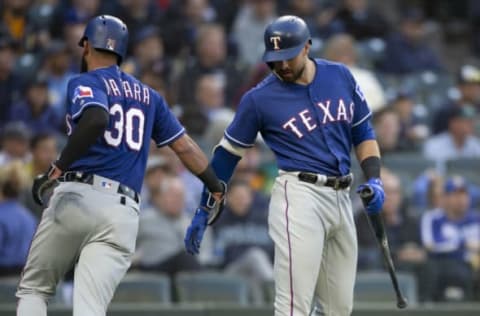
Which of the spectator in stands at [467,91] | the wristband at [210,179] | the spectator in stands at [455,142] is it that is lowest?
the spectator in stands at [455,142]

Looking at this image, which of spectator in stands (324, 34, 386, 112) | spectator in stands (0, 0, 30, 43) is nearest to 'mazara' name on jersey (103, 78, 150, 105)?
spectator in stands (324, 34, 386, 112)

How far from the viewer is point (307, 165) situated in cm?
685

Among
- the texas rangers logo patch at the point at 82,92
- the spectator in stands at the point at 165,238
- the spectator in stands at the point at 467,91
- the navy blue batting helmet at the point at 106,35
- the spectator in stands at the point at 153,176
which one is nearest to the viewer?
the texas rangers logo patch at the point at 82,92

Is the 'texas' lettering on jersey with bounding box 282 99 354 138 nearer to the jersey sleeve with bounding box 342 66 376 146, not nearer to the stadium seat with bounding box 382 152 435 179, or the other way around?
the jersey sleeve with bounding box 342 66 376 146

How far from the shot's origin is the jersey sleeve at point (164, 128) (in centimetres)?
698

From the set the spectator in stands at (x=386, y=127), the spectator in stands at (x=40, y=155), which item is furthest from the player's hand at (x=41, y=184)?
the spectator in stands at (x=386, y=127)

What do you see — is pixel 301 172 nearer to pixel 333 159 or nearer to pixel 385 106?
pixel 333 159

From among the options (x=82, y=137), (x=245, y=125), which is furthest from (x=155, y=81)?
(x=82, y=137)

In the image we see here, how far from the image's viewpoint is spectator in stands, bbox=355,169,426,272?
1059cm

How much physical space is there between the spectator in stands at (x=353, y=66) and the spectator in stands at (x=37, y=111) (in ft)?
9.55

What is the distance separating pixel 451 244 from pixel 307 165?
4.15 metres

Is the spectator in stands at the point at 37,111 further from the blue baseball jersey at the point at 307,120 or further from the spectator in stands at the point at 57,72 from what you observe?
the blue baseball jersey at the point at 307,120

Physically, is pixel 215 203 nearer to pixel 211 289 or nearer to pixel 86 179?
pixel 86 179

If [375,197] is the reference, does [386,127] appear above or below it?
below
